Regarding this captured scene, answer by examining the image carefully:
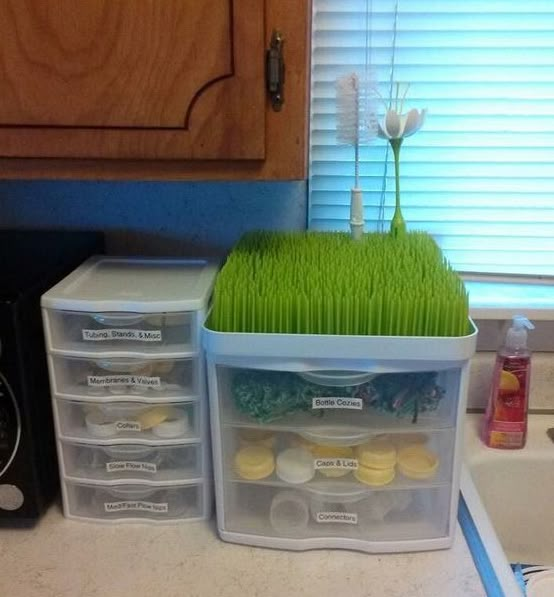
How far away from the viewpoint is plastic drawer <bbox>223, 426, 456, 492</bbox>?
28.4 inches

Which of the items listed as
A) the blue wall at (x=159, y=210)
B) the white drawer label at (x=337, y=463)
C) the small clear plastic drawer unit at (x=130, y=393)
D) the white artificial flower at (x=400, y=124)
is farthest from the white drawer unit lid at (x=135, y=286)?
the white artificial flower at (x=400, y=124)

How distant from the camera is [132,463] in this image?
0.78 metres

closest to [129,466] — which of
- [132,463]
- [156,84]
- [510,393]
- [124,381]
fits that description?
[132,463]

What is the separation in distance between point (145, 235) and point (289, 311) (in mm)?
439

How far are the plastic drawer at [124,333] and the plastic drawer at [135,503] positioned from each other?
0.19 meters

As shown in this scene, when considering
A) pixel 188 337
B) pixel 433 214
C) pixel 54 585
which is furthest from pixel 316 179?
pixel 54 585

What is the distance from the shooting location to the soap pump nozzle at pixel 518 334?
92 centimetres

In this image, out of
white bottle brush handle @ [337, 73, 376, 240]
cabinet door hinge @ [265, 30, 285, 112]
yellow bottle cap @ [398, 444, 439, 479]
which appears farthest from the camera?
white bottle brush handle @ [337, 73, 376, 240]

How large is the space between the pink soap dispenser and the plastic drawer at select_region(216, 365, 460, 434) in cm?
26

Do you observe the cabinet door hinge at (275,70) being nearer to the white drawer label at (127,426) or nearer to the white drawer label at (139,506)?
the white drawer label at (127,426)

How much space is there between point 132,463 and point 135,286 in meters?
0.22

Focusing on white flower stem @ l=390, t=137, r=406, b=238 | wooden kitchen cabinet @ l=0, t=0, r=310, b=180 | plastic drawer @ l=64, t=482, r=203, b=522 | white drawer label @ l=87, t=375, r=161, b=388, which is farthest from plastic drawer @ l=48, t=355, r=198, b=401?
white flower stem @ l=390, t=137, r=406, b=238

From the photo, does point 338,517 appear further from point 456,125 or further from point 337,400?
point 456,125

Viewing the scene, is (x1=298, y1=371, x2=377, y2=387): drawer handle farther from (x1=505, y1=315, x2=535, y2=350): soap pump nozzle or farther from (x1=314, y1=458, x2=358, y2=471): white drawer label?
(x1=505, y1=315, x2=535, y2=350): soap pump nozzle
